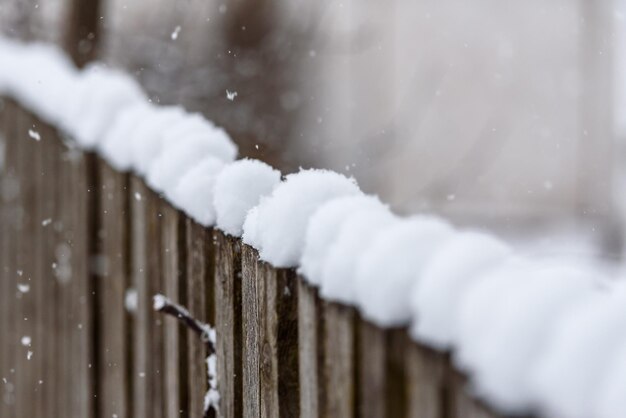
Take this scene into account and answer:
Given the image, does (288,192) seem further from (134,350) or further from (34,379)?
(34,379)

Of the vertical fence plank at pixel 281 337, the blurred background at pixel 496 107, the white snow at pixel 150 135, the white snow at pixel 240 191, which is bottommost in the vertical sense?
the vertical fence plank at pixel 281 337

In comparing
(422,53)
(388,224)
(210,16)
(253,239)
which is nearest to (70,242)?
(253,239)

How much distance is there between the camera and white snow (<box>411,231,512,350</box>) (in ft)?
2.76

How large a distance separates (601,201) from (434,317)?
38.6ft

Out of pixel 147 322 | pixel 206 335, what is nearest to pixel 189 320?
pixel 206 335

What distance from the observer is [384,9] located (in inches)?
489

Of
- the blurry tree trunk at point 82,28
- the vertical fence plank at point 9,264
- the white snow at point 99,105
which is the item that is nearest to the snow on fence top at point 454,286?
the white snow at point 99,105

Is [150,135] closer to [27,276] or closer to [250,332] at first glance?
[250,332]

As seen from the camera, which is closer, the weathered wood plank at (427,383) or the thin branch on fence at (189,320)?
the weathered wood plank at (427,383)

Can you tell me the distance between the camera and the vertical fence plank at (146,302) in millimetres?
2012

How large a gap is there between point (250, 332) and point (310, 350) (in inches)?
12.8

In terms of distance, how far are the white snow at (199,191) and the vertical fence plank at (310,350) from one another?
1.58ft

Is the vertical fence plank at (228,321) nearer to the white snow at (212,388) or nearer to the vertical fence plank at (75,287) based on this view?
the white snow at (212,388)

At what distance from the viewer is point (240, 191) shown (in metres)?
1.51
